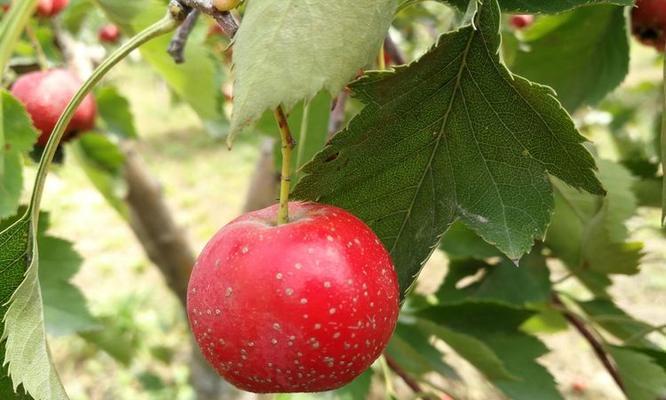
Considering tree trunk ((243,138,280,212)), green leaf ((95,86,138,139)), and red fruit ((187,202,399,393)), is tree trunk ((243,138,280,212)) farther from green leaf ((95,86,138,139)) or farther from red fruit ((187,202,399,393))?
red fruit ((187,202,399,393))

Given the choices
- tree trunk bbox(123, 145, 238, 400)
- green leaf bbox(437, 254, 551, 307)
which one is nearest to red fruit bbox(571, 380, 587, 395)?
tree trunk bbox(123, 145, 238, 400)

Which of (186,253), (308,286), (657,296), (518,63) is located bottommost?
(657,296)

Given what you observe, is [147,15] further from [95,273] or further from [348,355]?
[95,273]

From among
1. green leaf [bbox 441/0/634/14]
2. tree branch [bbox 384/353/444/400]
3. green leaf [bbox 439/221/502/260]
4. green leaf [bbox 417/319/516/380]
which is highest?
green leaf [bbox 441/0/634/14]

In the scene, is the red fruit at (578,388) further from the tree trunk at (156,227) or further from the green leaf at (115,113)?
the green leaf at (115,113)

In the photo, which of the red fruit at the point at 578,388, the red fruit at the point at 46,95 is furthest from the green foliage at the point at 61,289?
the red fruit at the point at 578,388

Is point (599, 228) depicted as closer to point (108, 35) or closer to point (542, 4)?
point (542, 4)

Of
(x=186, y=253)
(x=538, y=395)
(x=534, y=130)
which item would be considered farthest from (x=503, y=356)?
(x=186, y=253)
